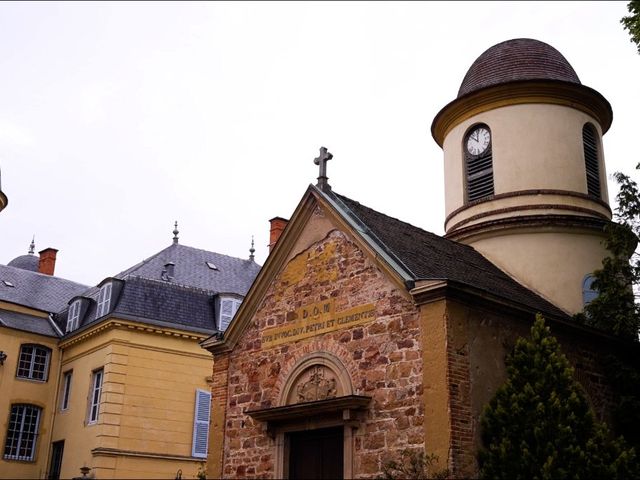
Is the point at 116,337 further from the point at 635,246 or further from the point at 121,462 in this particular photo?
the point at 635,246

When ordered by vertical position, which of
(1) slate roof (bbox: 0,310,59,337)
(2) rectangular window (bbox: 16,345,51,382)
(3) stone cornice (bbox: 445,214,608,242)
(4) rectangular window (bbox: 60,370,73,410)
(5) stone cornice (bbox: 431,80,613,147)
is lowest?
(4) rectangular window (bbox: 60,370,73,410)

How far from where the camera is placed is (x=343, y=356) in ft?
46.2

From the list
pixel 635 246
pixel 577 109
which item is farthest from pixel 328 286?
pixel 577 109

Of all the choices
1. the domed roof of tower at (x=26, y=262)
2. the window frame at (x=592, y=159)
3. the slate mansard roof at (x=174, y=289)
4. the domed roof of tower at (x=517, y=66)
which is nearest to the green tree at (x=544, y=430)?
the window frame at (x=592, y=159)

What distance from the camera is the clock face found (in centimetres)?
1920

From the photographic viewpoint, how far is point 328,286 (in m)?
14.9

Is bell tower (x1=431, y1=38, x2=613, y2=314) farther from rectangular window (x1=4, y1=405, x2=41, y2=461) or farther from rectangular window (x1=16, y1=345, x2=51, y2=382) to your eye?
rectangular window (x1=4, y1=405, x2=41, y2=461)

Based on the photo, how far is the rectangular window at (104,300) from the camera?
2709 cm

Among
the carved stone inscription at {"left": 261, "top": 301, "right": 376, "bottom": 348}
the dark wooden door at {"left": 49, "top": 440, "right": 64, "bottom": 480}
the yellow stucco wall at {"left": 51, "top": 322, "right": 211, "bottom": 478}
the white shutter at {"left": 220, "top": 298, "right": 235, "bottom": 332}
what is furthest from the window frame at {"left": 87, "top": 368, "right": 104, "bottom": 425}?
the carved stone inscription at {"left": 261, "top": 301, "right": 376, "bottom": 348}

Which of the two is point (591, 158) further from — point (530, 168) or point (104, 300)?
point (104, 300)

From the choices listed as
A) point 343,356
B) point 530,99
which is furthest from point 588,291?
point 343,356

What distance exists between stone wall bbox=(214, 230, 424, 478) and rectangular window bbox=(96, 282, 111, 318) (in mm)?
12037

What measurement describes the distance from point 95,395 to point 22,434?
3756 mm

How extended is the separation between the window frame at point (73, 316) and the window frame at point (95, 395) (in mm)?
2743
